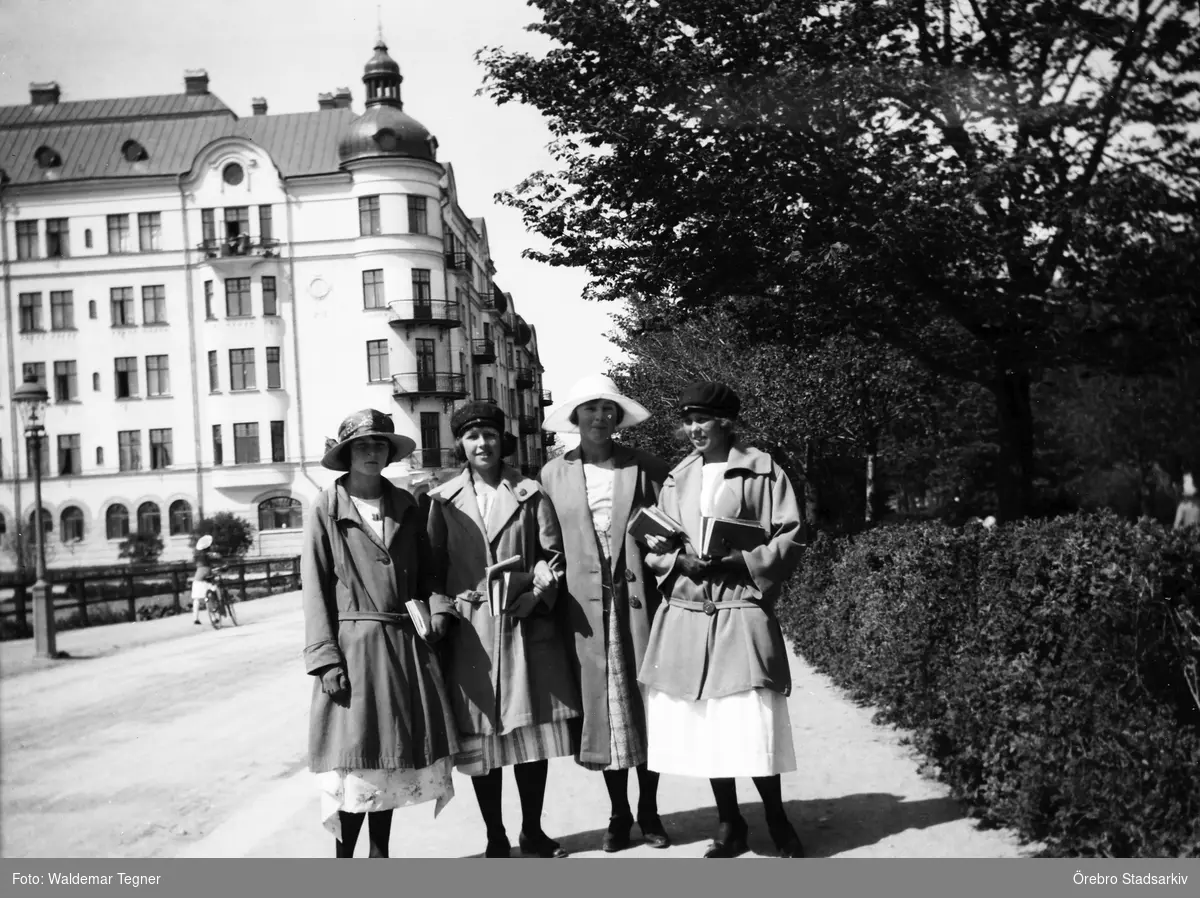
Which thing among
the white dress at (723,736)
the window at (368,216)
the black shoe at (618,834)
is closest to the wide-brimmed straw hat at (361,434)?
the white dress at (723,736)

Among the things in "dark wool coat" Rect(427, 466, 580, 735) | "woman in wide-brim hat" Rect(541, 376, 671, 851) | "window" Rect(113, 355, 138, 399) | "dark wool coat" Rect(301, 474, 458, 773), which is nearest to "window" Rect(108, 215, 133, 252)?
"window" Rect(113, 355, 138, 399)

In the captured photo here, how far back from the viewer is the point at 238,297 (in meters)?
6.31

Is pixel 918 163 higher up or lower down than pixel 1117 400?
higher up

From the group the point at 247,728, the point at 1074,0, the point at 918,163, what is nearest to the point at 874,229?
the point at 918,163

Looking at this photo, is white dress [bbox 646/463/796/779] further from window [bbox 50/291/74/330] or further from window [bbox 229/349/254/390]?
window [bbox 50/291/74/330]

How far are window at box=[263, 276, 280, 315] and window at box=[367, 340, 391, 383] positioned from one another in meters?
0.57

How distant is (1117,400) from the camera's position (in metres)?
5.23

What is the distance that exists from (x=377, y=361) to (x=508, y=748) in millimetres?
2534

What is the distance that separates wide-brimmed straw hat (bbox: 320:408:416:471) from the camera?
450cm

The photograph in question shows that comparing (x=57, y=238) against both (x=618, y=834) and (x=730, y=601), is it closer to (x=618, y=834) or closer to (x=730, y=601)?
(x=730, y=601)

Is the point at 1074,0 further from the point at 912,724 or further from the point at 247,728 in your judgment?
the point at 247,728

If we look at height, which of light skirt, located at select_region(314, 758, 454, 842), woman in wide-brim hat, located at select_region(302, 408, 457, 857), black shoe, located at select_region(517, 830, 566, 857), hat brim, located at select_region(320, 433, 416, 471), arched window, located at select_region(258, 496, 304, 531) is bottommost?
black shoe, located at select_region(517, 830, 566, 857)

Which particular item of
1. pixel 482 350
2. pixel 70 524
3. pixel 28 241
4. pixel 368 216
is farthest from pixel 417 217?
pixel 70 524
